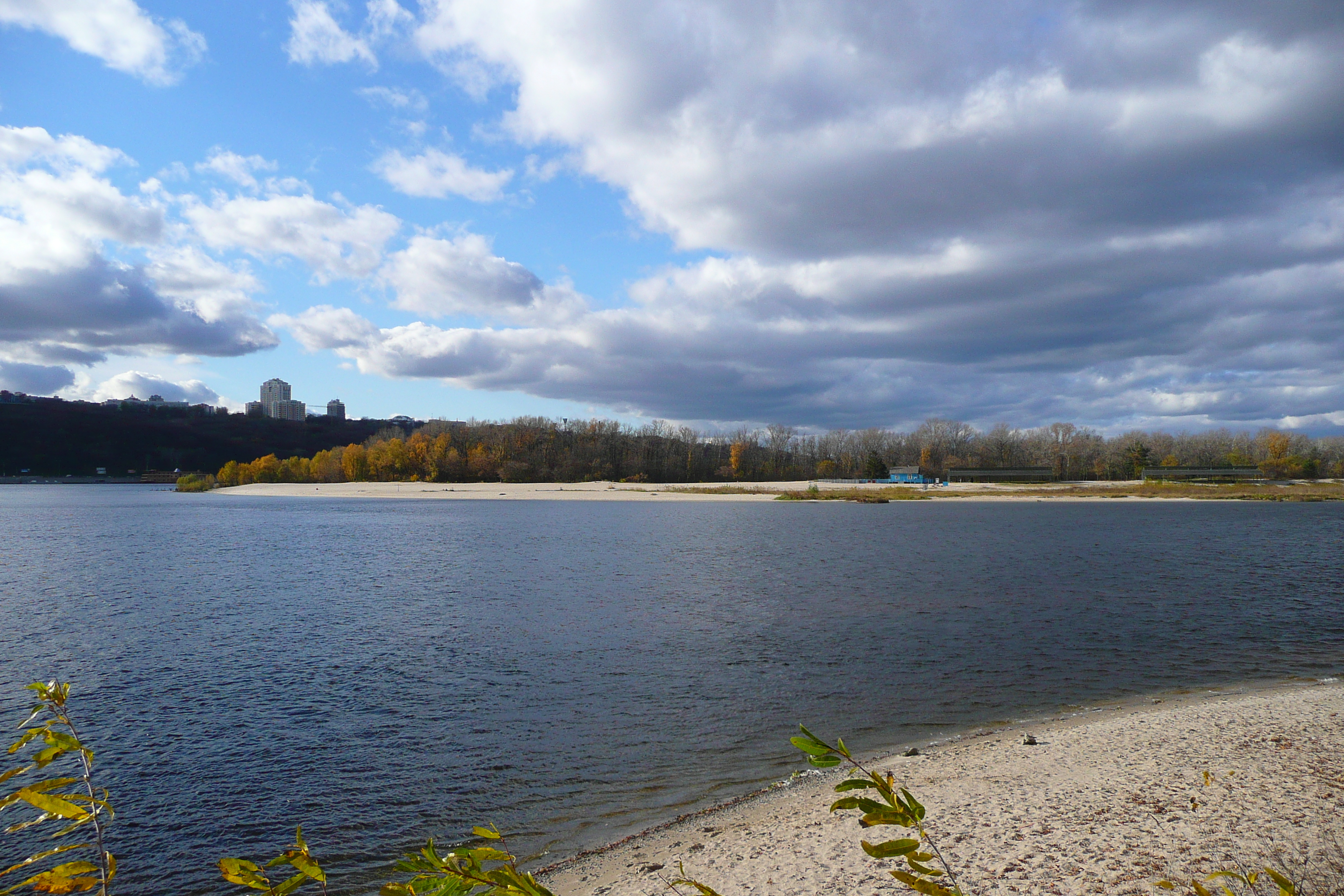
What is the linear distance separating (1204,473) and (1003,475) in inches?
1343

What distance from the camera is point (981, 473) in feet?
459

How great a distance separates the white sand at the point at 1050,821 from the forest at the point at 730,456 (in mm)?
127752

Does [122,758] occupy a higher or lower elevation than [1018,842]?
lower

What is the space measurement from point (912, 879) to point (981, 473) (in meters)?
151

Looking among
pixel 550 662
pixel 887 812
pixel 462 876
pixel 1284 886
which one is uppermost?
pixel 887 812

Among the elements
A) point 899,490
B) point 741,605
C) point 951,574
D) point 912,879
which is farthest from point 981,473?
point 912,879

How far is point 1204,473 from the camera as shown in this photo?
428 feet

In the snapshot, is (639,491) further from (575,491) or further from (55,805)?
(55,805)

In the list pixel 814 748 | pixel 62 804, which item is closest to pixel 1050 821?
pixel 814 748

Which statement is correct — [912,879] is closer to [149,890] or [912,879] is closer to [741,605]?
[149,890]

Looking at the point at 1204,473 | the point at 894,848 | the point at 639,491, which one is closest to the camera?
the point at 894,848

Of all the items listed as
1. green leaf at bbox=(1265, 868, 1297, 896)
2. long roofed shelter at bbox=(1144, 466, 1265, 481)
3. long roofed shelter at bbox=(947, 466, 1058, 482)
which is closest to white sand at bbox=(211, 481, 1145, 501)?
long roofed shelter at bbox=(947, 466, 1058, 482)

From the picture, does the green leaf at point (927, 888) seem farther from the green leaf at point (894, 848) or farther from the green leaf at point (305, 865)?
the green leaf at point (305, 865)

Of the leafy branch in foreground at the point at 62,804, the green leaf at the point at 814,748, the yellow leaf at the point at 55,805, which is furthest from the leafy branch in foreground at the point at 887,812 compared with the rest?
the yellow leaf at the point at 55,805
